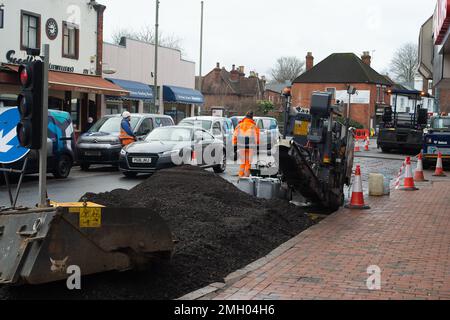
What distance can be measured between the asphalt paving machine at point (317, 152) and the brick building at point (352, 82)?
55172mm

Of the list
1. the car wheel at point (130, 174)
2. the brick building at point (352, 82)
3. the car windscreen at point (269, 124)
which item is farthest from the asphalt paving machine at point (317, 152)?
the brick building at point (352, 82)

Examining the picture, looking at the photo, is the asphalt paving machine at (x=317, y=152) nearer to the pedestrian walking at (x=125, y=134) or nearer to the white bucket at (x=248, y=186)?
the white bucket at (x=248, y=186)

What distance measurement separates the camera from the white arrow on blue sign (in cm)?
638

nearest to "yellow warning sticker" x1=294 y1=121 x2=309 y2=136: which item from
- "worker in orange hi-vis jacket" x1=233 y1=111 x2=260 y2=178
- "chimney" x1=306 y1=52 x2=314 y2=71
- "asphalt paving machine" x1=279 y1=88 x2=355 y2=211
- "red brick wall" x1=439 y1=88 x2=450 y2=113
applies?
"asphalt paving machine" x1=279 y1=88 x2=355 y2=211

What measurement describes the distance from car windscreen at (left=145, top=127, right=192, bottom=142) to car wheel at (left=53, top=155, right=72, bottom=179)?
2.26 meters

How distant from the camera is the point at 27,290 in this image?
17.1 feet

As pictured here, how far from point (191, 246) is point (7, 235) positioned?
95.9 inches

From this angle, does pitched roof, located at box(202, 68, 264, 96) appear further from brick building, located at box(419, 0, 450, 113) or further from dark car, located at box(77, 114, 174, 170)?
brick building, located at box(419, 0, 450, 113)

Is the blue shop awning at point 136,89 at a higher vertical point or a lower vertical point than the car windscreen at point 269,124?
higher

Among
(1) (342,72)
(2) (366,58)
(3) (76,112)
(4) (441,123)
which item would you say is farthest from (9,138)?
(2) (366,58)

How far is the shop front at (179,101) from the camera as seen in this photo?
37.6 m

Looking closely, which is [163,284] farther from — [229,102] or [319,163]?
[229,102]

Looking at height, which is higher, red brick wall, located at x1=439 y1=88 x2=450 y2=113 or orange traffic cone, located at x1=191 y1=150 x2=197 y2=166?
red brick wall, located at x1=439 y1=88 x2=450 y2=113

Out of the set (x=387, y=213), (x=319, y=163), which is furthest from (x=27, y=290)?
(x=387, y=213)
